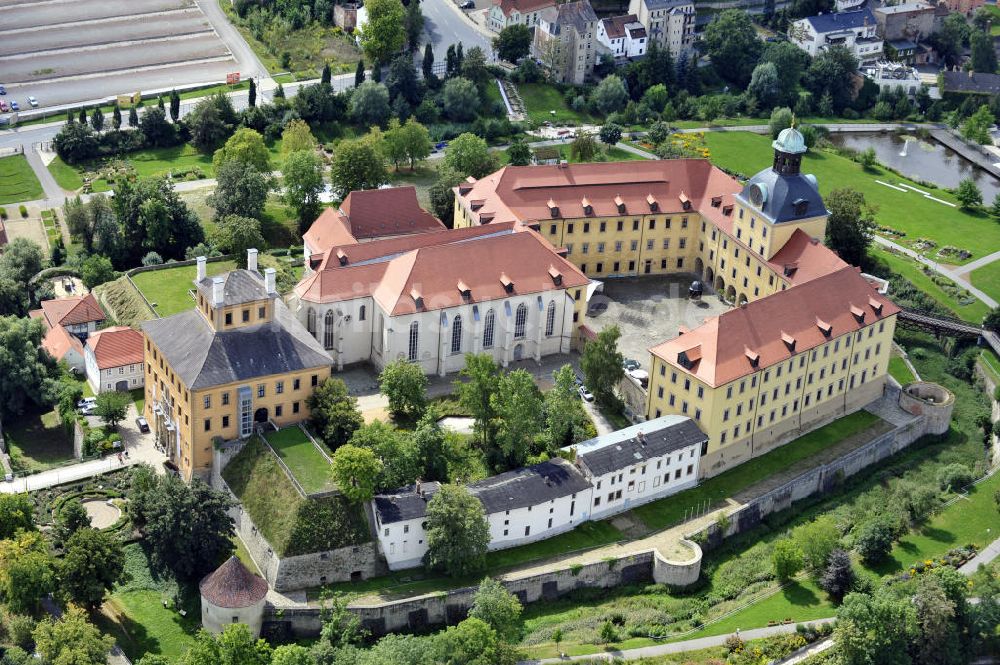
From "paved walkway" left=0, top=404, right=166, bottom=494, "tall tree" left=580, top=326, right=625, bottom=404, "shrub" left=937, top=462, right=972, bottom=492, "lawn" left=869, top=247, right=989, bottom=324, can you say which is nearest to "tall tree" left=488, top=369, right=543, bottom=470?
"tall tree" left=580, top=326, right=625, bottom=404

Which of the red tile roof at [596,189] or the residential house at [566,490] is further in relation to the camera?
the red tile roof at [596,189]

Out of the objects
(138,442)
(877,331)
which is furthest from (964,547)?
(138,442)

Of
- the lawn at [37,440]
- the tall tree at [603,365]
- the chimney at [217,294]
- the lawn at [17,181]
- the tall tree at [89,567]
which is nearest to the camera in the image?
the tall tree at [89,567]

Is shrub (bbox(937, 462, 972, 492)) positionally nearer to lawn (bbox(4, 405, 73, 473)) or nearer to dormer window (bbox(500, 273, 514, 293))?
dormer window (bbox(500, 273, 514, 293))

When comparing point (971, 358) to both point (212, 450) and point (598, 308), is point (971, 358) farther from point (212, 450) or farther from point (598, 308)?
point (212, 450)

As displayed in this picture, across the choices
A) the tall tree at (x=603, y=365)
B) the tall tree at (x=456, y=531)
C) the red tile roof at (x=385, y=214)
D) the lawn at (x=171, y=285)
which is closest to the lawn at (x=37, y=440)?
the lawn at (x=171, y=285)

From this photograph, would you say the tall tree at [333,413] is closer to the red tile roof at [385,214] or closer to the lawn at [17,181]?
the red tile roof at [385,214]
